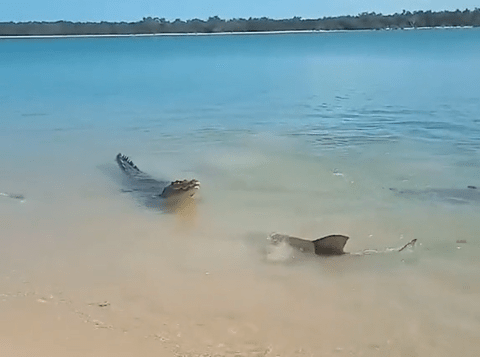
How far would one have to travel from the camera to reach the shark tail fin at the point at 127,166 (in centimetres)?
806

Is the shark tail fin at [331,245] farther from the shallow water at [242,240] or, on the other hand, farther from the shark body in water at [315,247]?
the shallow water at [242,240]

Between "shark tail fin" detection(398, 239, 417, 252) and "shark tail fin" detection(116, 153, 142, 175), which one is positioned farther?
"shark tail fin" detection(116, 153, 142, 175)

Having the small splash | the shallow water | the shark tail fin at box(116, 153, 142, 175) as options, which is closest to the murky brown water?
the shallow water

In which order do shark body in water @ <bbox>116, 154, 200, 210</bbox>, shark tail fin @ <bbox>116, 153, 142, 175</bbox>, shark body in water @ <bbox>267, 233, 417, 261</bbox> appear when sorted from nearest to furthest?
shark body in water @ <bbox>267, 233, 417, 261</bbox> < shark body in water @ <bbox>116, 154, 200, 210</bbox> < shark tail fin @ <bbox>116, 153, 142, 175</bbox>

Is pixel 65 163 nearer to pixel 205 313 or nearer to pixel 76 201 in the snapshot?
pixel 76 201

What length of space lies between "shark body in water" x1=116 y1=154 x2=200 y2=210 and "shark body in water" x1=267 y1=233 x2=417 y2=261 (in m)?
1.65

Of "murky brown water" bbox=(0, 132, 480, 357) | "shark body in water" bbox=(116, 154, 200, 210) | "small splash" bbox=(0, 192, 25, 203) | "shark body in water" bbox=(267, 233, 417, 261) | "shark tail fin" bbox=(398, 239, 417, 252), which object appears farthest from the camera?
"small splash" bbox=(0, 192, 25, 203)

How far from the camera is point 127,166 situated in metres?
8.26

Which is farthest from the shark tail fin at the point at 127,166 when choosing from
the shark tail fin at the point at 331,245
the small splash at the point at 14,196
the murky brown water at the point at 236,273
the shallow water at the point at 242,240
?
the shark tail fin at the point at 331,245

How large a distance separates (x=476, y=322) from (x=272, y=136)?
713 centimetres

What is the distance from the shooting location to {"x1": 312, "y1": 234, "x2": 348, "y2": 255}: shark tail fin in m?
5.15

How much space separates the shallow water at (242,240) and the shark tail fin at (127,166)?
14 cm

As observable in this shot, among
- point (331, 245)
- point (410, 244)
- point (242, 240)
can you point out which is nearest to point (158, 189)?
point (242, 240)

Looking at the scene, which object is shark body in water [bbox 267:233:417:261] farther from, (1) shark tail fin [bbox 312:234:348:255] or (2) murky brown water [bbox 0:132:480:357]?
(2) murky brown water [bbox 0:132:480:357]
